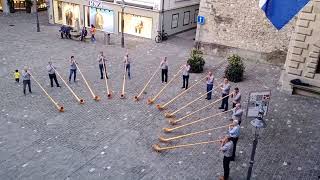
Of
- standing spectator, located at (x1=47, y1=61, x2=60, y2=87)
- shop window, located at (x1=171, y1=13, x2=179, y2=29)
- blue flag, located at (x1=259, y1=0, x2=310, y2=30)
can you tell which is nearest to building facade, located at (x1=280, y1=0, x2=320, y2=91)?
blue flag, located at (x1=259, y1=0, x2=310, y2=30)

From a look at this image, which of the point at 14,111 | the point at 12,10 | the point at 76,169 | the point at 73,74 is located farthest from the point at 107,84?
the point at 12,10

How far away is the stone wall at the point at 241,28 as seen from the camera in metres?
24.8

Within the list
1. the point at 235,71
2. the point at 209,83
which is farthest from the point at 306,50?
the point at 209,83

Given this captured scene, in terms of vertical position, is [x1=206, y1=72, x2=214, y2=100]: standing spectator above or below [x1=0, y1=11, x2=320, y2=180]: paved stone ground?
above

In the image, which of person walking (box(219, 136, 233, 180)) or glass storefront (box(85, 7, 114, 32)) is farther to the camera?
glass storefront (box(85, 7, 114, 32))

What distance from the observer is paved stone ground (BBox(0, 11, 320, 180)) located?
44.1ft

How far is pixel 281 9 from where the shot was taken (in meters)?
13.0

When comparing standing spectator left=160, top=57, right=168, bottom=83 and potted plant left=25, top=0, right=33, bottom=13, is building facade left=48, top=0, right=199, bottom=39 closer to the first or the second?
potted plant left=25, top=0, right=33, bottom=13

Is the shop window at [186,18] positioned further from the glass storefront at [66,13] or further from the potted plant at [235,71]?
the potted plant at [235,71]

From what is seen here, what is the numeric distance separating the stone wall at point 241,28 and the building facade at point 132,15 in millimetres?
4682

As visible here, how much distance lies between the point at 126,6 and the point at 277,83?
49.8 feet

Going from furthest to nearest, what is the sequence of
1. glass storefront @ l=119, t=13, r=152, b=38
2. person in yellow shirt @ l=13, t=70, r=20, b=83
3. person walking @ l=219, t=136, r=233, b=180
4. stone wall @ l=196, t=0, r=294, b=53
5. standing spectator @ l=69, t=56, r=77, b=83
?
glass storefront @ l=119, t=13, r=152, b=38 < stone wall @ l=196, t=0, r=294, b=53 < standing spectator @ l=69, t=56, r=77, b=83 < person in yellow shirt @ l=13, t=70, r=20, b=83 < person walking @ l=219, t=136, r=233, b=180

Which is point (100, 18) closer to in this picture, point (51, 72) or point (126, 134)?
point (51, 72)

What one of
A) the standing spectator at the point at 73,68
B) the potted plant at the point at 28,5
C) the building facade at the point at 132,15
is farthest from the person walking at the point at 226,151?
the potted plant at the point at 28,5
